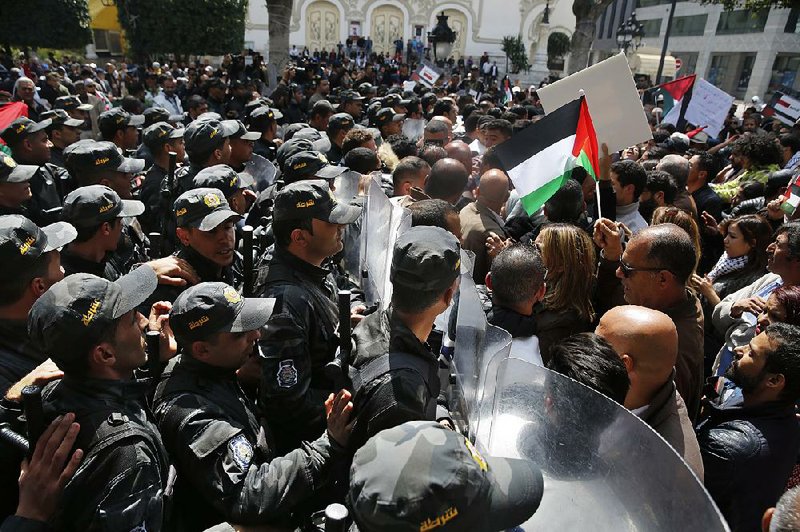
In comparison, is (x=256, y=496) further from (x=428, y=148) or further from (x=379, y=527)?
(x=428, y=148)

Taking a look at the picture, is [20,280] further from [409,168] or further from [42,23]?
[42,23]

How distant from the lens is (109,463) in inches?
59.6

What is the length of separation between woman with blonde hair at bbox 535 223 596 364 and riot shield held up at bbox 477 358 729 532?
1287mm

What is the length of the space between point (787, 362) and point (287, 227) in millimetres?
2170

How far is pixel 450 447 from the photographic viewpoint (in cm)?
117

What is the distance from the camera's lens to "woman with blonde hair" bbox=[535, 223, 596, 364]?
2.76 m

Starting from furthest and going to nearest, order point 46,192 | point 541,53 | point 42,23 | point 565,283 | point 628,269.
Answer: point 541,53, point 42,23, point 46,192, point 565,283, point 628,269

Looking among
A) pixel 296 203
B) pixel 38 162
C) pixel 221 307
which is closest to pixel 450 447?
pixel 221 307

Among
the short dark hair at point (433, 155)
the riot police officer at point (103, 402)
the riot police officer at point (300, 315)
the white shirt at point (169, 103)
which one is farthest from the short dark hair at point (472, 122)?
the riot police officer at point (103, 402)

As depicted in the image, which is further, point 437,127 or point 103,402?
point 437,127

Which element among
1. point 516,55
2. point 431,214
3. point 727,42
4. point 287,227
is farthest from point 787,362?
point 727,42

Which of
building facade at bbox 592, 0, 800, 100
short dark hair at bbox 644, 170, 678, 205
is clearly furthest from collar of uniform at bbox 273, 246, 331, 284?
building facade at bbox 592, 0, 800, 100

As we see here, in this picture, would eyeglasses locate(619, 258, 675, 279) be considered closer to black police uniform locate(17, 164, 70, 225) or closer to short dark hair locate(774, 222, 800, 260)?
short dark hair locate(774, 222, 800, 260)

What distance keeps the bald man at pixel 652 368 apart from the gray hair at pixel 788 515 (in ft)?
1.98
